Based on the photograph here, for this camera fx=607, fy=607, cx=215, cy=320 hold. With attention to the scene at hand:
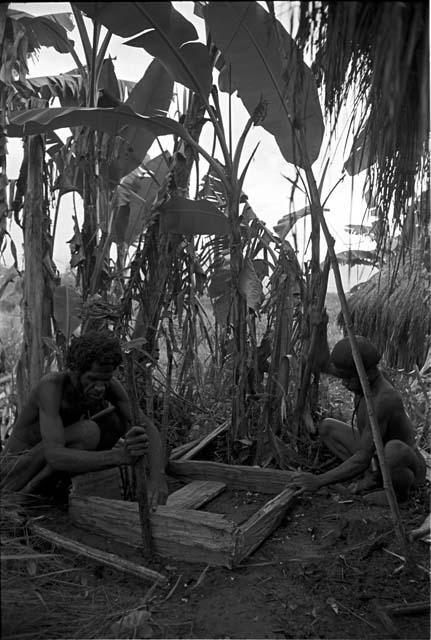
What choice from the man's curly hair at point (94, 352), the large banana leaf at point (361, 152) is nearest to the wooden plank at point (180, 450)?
the man's curly hair at point (94, 352)

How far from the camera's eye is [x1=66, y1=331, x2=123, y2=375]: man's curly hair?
2.91 meters

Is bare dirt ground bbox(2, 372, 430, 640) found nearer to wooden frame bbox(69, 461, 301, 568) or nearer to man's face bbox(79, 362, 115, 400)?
wooden frame bbox(69, 461, 301, 568)

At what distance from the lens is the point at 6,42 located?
4.16 meters

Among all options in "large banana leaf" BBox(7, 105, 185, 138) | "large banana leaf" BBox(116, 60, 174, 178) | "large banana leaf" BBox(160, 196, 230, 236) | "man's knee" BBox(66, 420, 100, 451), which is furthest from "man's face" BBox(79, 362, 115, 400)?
"large banana leaf" BBox(116, 60, 174, 178)

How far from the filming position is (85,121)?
365 cm

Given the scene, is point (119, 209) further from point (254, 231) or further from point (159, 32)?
point (159, 32)

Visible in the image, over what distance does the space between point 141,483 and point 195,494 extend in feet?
3.05

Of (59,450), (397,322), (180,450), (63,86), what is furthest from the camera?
(397,322)

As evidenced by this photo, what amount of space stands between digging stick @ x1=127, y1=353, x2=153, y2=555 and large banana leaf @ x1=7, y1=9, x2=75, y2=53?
10.2 ft

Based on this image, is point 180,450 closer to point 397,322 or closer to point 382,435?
point 382,435

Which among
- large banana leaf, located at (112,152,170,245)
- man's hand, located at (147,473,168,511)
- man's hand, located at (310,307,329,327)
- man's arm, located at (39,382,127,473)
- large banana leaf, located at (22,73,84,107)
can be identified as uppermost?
large banana leaf, located at (22,73,84,107)

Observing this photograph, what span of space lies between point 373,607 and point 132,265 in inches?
93.8

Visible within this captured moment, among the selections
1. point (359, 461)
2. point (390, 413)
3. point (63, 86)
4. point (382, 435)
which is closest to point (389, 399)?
point (390, 413)

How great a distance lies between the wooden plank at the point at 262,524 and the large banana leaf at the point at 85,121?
7.40 feet
